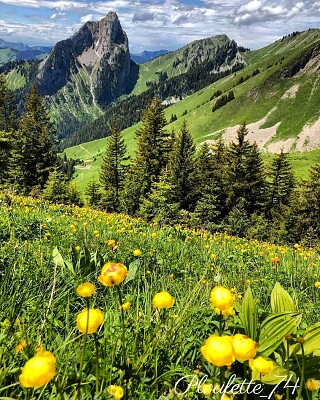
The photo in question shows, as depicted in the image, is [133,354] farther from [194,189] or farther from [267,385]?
[194,189]

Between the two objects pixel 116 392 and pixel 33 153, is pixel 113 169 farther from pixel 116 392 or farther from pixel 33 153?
pixel 116 392

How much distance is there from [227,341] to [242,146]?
53.2 metres

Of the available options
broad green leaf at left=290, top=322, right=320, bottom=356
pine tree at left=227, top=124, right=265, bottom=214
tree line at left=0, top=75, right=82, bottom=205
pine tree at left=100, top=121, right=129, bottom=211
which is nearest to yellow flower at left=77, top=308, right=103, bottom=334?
broad green leaf at left=290, top=322, right=320, bottom=356

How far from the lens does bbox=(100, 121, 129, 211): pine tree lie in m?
54.5

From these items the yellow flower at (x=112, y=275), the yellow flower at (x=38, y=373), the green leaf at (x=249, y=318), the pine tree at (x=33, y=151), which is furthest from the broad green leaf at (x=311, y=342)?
the pine tree at (x=33, y=151)

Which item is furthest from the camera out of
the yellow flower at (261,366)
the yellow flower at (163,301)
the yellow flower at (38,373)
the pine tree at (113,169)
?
the pine tree at (113,169)

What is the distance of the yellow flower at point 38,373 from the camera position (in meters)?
1.16

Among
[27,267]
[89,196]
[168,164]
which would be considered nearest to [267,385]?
[27,267]

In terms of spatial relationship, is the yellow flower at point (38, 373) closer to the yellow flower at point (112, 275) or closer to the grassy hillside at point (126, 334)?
the grassy hillside at point (126, 334)

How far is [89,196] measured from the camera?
226 feet

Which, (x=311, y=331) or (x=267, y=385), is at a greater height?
(x=311, y=331)

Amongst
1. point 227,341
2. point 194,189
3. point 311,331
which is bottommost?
point 194,189

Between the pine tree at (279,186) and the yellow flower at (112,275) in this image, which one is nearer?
the yellow flower at (112,275)

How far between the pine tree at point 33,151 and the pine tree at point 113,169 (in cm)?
1128
